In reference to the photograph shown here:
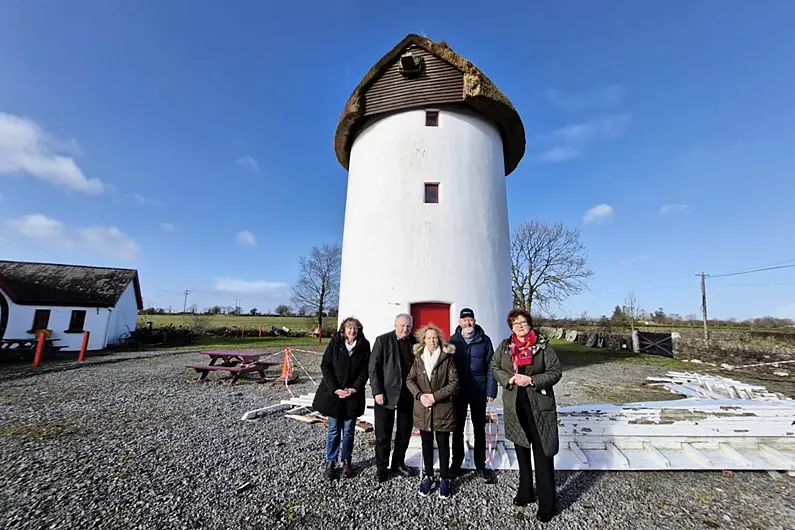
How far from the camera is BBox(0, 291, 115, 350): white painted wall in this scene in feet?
53.6

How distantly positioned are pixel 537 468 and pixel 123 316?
2526cm

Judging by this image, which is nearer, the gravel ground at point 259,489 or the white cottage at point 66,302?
the gravel ground at point 259,489

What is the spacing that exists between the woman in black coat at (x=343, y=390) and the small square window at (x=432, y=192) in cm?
659

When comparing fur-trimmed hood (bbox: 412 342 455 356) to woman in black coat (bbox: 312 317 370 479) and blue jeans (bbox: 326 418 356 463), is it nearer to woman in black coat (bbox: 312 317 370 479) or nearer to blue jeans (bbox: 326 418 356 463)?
woman in black coat (bbox: 312 317 370 479)

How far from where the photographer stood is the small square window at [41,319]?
16844 millimetres

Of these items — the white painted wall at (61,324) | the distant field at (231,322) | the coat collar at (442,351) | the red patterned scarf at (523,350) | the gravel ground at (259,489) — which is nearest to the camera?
the gravel ground at (259,489)

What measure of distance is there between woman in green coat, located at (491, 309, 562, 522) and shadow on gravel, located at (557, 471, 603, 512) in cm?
34

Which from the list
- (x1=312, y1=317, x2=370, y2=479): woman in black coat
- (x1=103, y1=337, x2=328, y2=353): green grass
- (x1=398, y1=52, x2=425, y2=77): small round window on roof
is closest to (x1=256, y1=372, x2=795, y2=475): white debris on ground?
(x1=312, y1=317, x2=370, y2=479): woman in black coat

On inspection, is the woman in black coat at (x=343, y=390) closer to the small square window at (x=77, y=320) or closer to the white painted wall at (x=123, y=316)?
the small square window at (x=77, y=320)

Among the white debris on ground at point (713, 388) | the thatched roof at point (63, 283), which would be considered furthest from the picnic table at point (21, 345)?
Answer: the white debris on ground at point (713, 388)

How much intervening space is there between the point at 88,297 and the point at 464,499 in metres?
23.5

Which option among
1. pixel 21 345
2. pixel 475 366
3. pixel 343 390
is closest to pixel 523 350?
pixel 475 366

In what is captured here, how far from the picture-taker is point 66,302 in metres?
17.8

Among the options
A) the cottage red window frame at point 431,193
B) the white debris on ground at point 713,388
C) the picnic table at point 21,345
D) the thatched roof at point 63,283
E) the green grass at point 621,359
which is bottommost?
the picnic table at point 21,345
